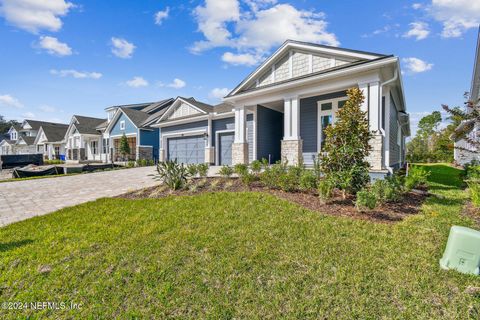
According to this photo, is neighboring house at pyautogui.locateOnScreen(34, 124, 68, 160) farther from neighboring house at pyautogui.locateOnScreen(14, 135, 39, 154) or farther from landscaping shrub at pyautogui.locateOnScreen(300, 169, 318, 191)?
landscaping shrub at pyautogui.locateOnScreen(300, 169, 318, 191)

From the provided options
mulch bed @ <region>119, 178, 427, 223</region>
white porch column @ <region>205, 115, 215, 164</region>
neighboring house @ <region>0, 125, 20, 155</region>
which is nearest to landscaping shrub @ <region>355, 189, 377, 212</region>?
mulch bed @ <region>119, 178, 427, 223</region>

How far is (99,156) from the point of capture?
26.8m

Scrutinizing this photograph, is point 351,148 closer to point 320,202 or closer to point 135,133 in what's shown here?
point 320,202

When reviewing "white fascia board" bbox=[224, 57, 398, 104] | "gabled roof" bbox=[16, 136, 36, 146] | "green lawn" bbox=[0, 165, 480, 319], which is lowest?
"green lawn" bbox=[0, 165, 480, 319]

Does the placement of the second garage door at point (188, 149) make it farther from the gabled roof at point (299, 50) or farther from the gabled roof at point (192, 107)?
the gabled roof at point (299, 50)

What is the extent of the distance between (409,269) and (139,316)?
127 inches

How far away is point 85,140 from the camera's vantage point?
91.8 ft

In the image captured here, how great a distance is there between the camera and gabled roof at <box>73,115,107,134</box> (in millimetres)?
27494

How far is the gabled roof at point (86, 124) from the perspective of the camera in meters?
27.5

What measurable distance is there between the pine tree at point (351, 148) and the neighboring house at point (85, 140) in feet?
91.3

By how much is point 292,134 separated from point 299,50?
3.87 meters

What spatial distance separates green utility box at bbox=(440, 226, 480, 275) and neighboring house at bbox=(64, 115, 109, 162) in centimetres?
3008

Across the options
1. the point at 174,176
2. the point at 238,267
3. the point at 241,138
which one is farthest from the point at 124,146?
the point at 238,267

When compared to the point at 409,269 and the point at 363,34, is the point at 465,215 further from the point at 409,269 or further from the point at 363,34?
the point at 363,34
